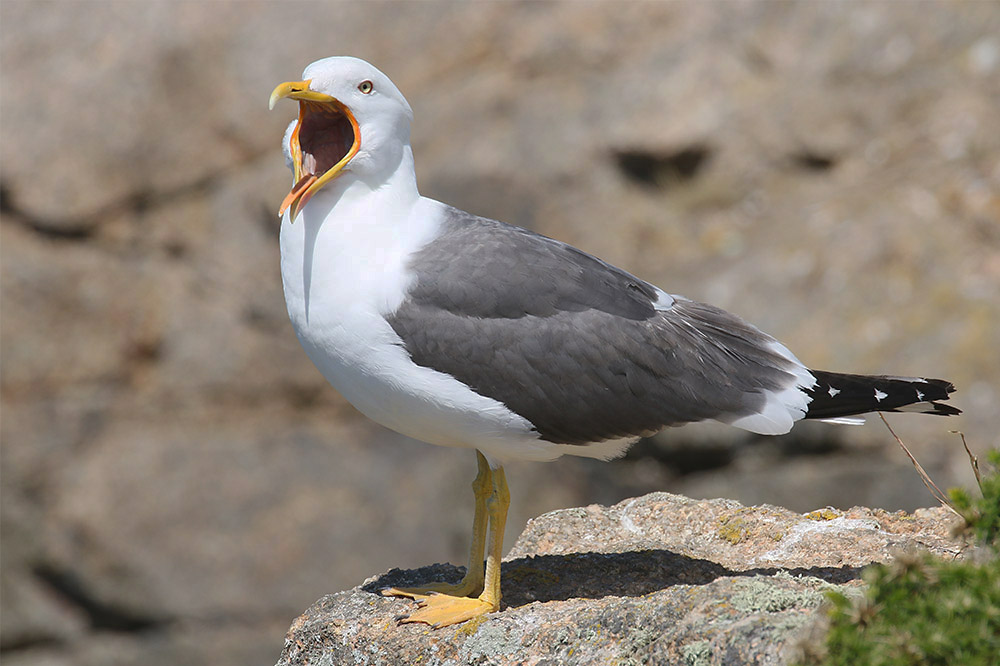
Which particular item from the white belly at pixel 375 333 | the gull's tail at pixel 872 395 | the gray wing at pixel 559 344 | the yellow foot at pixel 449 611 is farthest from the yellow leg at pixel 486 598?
the gull's tail at pixel 872 395

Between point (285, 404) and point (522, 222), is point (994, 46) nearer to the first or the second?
point (522, 222)

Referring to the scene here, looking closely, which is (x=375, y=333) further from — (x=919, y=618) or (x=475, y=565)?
(x=919, y=618)

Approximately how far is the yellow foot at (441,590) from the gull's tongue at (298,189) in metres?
1.79

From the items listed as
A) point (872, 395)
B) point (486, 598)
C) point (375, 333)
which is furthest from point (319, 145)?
point (872, 395)

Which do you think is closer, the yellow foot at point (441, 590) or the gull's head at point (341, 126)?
the gull's head at point (341, 126)

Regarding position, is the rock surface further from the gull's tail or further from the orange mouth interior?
the orange mouth interior

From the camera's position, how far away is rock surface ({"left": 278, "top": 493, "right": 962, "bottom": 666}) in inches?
147

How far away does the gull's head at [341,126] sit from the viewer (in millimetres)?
4662

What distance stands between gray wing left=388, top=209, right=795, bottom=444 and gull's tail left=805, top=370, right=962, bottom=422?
0.56 feet

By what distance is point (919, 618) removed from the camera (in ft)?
10.1

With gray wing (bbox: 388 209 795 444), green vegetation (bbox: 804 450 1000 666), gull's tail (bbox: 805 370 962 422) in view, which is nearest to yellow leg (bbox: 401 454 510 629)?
gray wing (bbox: 388 209 795 444)

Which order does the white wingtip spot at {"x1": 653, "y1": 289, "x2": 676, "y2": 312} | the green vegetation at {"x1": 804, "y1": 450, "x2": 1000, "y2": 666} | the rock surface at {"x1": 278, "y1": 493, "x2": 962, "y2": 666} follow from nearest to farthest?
the green vegetation at {"x1": 804, "y1": 450, "x2": 1000, "y2": 666}
the rock surface at {"x1": 278, "y1": 493, "x2": 962, "y2": 666}
the white wingtip spot at {"x1": 653, "y1": 289, "x2": 676, "y2": 312}

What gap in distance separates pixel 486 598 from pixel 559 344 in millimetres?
1139

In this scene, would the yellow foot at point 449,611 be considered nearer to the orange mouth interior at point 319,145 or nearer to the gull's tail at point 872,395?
the gull's tail at point 872,395
